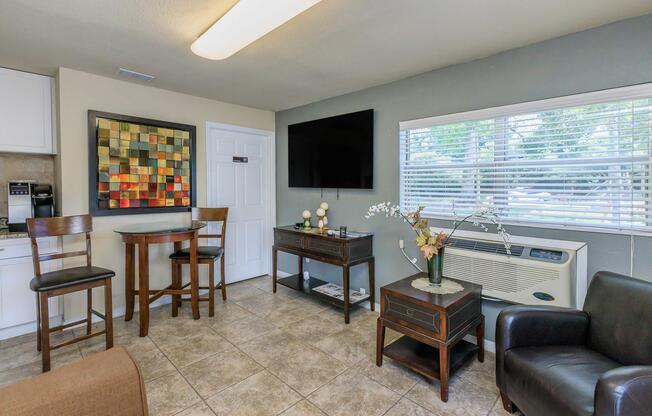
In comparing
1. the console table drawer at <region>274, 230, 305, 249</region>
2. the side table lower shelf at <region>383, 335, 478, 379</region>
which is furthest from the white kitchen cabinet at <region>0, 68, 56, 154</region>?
the side table lower shelf at <region>383, 335, 478, 379</region>

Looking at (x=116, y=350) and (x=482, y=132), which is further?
(x=482, y=132)

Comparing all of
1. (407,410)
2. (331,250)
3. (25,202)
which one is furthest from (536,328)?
(25,202)

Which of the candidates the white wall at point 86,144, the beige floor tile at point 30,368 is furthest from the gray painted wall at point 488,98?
the beige floor tile at point 30,368

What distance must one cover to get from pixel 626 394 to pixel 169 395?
7.51 feet

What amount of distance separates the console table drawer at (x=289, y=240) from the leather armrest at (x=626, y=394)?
8.70 ft

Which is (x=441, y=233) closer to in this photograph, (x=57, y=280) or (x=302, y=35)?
(x=302, y=35)

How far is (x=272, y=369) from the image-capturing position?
2.31 m

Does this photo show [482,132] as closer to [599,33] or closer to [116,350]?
[599,33]

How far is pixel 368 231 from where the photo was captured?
11.4ft

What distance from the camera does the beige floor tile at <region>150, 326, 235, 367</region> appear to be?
96.6 inches

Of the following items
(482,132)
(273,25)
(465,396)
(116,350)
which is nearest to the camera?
(116,350)

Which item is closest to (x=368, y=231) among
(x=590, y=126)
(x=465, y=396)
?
(x=465, y=396)

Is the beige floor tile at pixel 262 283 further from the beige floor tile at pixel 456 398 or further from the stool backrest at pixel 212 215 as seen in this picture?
the beige floor tile at pixel 456 398

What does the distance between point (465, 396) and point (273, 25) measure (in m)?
2.49
